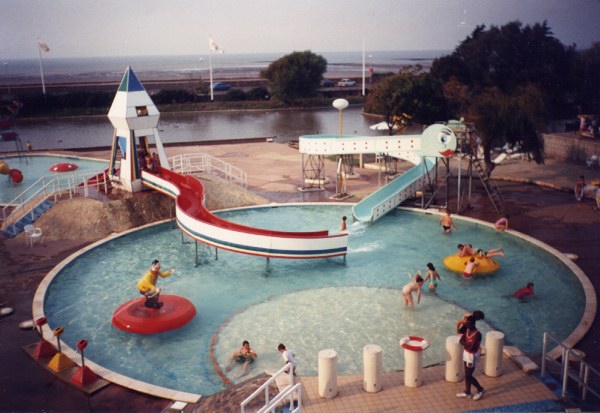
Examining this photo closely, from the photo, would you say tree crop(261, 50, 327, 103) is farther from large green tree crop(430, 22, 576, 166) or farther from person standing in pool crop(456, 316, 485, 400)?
person standing in pool crop(456, 316, 485, 400)

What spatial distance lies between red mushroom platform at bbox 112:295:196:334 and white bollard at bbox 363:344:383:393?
5.70 meters

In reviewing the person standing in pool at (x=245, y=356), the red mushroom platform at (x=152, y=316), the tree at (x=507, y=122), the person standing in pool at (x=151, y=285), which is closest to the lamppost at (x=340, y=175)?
the tree at (x=507, y=122)

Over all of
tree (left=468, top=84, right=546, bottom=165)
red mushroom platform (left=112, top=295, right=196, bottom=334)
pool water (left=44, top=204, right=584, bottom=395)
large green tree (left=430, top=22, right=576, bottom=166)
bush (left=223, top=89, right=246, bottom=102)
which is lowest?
pool water (left=44, top=204, right=584, bottom=395)

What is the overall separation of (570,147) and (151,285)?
974 inches

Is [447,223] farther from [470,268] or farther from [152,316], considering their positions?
[152,316]

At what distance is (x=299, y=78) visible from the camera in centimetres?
7194

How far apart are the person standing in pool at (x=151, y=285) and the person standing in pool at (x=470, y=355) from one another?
7.20 metres

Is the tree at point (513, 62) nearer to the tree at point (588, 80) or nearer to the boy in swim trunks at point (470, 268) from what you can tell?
the tree at point (588, 80)

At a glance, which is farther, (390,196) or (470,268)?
(390,196)

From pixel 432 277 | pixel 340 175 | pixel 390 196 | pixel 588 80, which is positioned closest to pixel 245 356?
pixel 432 277

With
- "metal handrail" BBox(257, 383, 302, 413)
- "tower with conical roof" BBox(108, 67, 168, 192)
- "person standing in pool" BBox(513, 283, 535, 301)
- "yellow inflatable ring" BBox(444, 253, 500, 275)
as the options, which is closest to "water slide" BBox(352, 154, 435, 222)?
"yellow inflatable ring" BBox(444, 253, 500, 275)

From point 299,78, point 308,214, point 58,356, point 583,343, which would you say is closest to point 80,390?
point 58,356

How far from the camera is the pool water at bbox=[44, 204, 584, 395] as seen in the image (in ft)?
41.6

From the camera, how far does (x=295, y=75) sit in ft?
233
